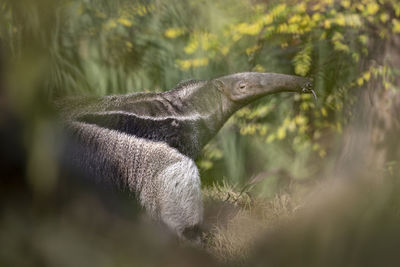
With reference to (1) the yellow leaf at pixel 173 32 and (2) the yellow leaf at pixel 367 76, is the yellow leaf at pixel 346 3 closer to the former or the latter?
(2) the yellow leaf at pixel 367 76

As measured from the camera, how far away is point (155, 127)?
2.09m

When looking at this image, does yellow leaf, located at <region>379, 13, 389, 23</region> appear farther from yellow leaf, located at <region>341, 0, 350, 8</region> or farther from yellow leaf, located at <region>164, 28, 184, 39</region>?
yellow leaf, located at <region>164, 28, 184, 39</region>

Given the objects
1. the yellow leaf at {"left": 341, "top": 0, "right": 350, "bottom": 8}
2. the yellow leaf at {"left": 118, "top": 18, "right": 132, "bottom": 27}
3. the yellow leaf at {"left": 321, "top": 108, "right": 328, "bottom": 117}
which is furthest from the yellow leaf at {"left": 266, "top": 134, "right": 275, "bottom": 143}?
the yellow leaf at {"left": 118, "top": 18, "right": 132, "bottom": 27}

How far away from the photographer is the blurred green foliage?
1.79m

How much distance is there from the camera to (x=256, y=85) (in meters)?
2.16

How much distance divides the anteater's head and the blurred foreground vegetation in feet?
1.02

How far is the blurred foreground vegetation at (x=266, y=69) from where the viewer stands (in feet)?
5.83

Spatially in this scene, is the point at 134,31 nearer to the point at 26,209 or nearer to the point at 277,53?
the point at 277,53

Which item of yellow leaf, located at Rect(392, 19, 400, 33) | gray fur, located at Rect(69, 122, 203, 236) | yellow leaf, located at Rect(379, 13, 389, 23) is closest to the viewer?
gray fur, located at Rect(69, 122, 203, 236)

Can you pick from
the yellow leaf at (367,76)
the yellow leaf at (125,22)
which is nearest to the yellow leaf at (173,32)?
the yellow leaf at (125,22)

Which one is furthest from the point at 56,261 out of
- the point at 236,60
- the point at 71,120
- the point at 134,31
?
the point at 236,60

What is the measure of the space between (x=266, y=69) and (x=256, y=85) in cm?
89

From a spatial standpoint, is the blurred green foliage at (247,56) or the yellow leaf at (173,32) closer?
the blurred green foliage at (247,56)

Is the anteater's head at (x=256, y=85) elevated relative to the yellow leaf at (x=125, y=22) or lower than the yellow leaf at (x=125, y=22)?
lower
